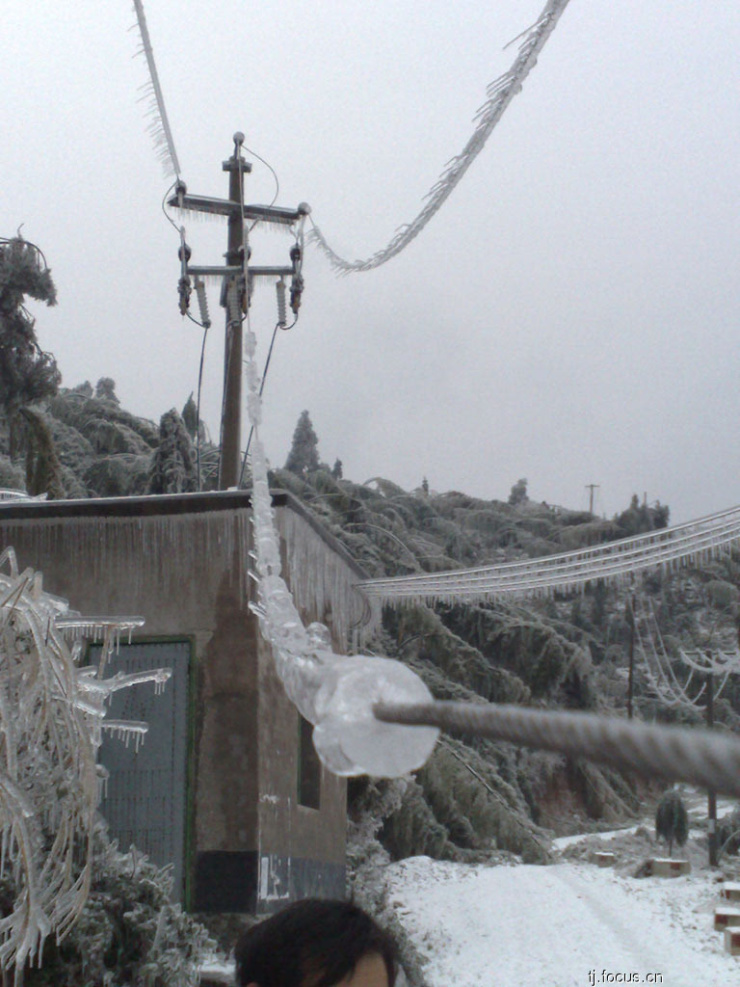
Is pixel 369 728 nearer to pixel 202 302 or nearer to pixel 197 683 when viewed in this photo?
pixel 197 683

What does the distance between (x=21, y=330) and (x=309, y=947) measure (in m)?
8.73

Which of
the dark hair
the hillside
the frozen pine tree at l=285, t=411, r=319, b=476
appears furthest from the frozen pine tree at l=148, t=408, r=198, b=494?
the frozen pine tree at l=285, t=411, r=319, b=476

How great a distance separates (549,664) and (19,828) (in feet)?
43.3

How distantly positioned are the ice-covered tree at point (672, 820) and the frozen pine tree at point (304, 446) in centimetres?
2096

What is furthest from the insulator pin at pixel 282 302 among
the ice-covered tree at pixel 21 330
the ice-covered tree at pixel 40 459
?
the ice-covered tree at pixel 40 459

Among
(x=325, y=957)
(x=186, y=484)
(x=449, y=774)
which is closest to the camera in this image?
(x=325, y=957)

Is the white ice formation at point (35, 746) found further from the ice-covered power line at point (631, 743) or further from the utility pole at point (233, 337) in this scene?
the utility pole at point (233, 337)

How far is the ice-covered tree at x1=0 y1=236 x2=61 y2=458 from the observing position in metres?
9.00

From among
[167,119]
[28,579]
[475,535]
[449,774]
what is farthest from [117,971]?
[475,535]

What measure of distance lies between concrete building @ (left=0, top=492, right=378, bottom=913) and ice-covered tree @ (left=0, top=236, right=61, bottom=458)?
266 cm

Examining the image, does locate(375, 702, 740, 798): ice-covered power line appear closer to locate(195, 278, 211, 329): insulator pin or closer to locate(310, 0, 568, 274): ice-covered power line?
locate(310, 0, 568, 274): ice-covered power line

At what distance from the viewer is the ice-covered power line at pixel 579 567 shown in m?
6.11

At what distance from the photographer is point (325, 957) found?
121cm

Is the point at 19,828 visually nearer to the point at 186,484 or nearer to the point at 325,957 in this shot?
the point at 325,957
